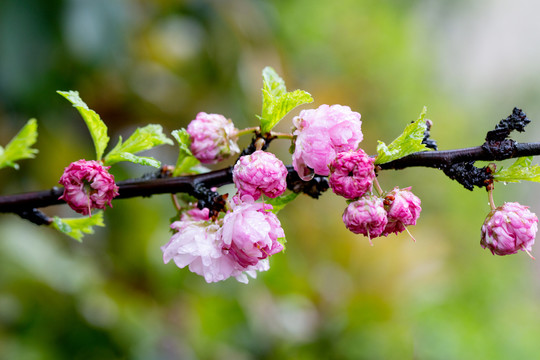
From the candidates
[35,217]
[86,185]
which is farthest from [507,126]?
[35,217]

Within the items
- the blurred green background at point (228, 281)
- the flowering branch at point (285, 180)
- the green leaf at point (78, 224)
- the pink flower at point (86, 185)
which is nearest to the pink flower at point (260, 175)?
the flowering branch at point (285, 180)

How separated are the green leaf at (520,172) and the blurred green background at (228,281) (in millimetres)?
1099

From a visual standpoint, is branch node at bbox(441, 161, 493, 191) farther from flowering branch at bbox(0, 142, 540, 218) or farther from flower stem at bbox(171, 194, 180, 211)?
flower stem at bbox(171, 194, 180, 211)

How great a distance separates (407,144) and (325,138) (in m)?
0.07

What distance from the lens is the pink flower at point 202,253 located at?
0.43m

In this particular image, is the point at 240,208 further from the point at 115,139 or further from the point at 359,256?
the point at 359,256

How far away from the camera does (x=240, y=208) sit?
40cm

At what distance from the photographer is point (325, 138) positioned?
0.40 metres

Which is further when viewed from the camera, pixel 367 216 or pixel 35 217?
pixel 35 217

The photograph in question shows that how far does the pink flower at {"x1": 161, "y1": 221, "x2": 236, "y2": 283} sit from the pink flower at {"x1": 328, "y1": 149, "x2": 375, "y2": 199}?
0.12 meters

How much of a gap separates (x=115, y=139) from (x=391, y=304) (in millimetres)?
1315

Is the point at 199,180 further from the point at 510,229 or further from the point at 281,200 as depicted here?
the point at 510,229

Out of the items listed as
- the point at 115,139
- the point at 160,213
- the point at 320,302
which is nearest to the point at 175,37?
the point at 115,139

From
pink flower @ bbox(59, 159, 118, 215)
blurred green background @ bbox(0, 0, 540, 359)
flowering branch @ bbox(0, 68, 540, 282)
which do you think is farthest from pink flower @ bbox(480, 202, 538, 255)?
blurred green background @ bbox(0, 0, 540, 359)
